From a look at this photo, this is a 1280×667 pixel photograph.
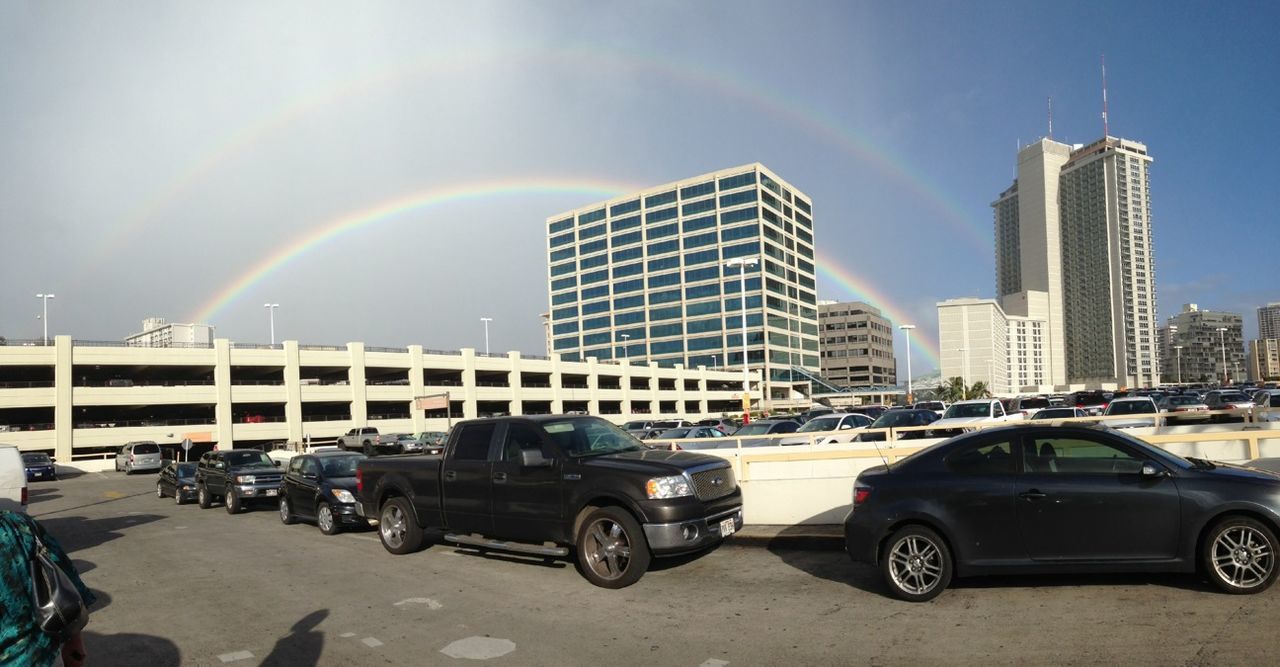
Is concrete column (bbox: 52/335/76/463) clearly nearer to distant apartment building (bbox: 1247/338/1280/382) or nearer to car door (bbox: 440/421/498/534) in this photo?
car door (bbox: 440/421/498/534)

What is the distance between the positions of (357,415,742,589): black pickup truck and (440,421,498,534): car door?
15 mm

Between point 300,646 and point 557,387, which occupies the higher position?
point 557,387

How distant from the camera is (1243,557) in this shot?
6.50m

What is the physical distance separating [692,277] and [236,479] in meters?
109

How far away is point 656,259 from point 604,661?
4877 inches

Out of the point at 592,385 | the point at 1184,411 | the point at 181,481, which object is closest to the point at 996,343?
the point at 592,385

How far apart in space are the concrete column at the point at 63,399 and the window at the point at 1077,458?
5894cm

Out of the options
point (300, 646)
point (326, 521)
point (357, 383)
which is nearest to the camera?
point (300, 646)

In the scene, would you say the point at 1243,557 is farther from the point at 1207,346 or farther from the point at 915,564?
the point at 1207,346

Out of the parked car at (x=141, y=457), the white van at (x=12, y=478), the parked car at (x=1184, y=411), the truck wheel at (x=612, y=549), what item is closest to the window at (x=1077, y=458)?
the truck wheel at (x=612, y=549)

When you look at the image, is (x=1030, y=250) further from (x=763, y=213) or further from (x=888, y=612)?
(x=888, y=612)

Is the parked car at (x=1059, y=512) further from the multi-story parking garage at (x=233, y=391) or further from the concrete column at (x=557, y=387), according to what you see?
the concrete column at (x=557, y=387)

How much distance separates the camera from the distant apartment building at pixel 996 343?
167000 millimetres

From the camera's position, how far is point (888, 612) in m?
6.90
